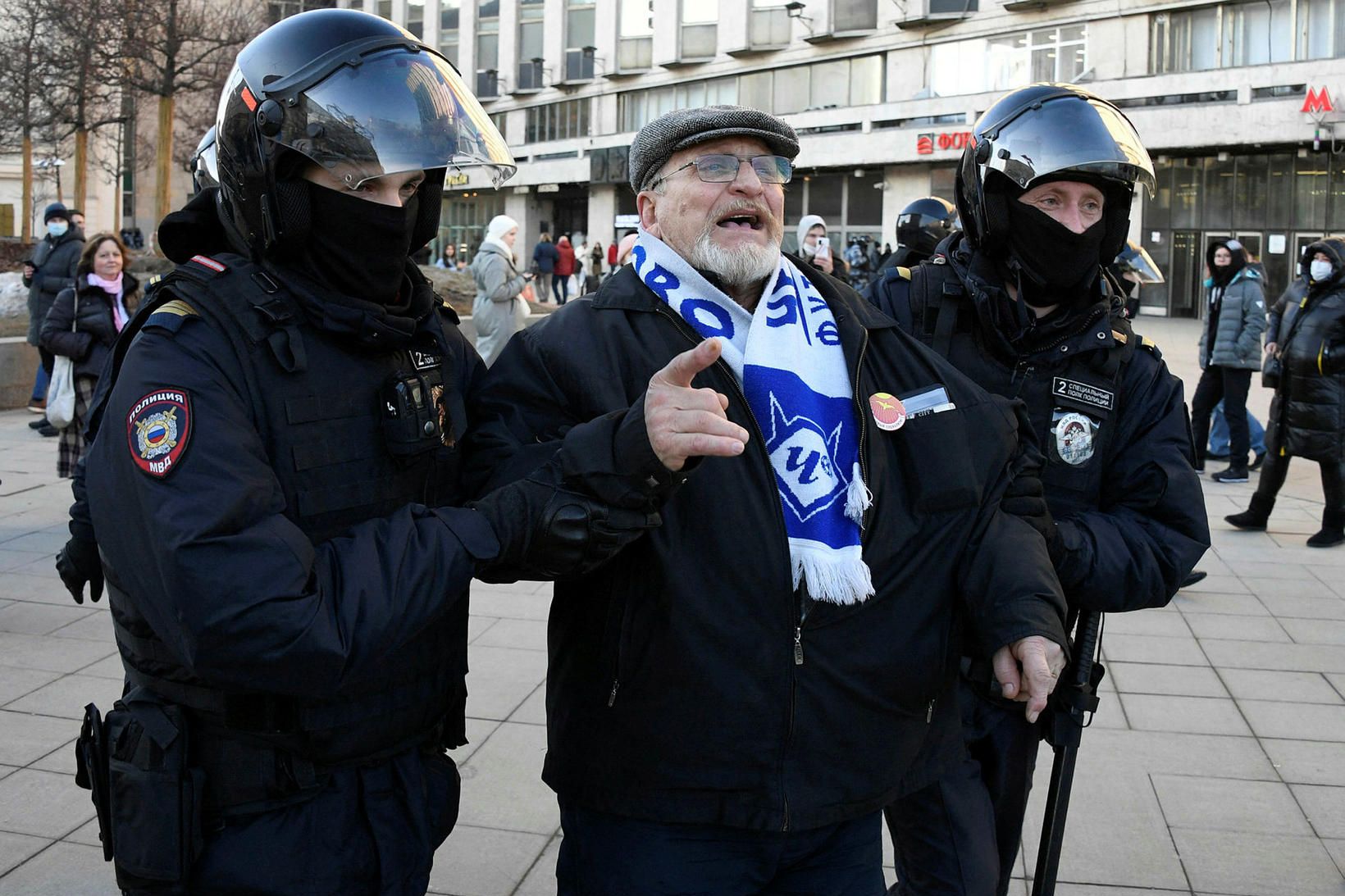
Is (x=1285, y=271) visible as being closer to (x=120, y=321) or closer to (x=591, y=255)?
(x=591, y=255)

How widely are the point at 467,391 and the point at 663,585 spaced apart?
22.4 inches

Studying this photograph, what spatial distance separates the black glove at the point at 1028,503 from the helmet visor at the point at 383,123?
115 centimetres

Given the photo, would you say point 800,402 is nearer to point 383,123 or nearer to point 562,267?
point 383,123

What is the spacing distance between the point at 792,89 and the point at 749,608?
4181 centimetres

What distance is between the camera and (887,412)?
91.5 inches

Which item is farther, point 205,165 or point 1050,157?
point 1050,157

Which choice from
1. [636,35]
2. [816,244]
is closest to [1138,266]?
[816,244]

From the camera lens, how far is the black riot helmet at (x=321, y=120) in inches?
82.5

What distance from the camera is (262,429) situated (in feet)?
6.51

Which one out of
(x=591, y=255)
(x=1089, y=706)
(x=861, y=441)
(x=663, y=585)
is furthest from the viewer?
(x=591, y=255)

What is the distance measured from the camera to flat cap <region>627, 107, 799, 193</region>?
2.44m

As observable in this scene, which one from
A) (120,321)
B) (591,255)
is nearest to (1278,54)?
(591,255)

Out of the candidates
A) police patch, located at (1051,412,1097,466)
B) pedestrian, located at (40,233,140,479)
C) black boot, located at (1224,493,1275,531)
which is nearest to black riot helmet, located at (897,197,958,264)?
black boot, located at (1224,493,1275,531)

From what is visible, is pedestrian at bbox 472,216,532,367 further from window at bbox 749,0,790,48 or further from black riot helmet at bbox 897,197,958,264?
window at bbox 749,0,790,48
